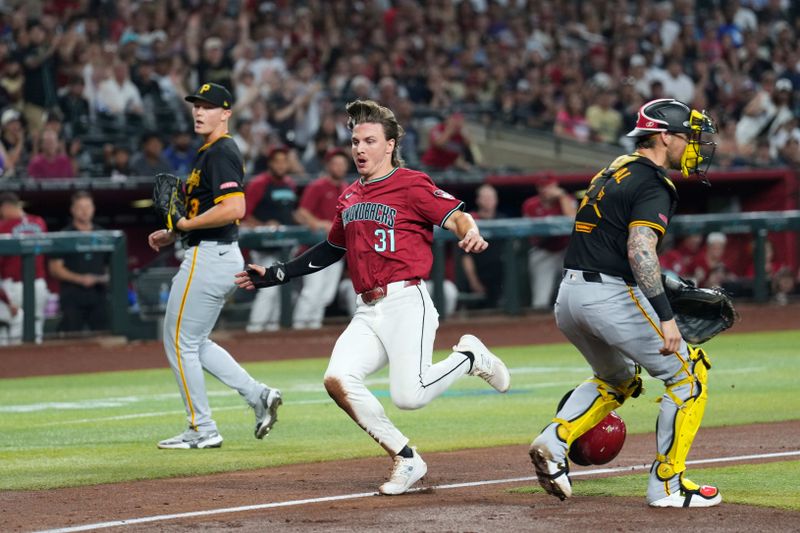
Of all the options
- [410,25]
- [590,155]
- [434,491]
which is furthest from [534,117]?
[434,491]

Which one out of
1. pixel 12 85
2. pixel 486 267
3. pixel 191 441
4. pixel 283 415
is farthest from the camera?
pixel 486 267

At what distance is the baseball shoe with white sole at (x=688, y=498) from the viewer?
6320 mm

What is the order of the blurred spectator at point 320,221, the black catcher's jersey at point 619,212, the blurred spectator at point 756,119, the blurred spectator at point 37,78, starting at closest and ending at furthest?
1. the black catcher's jersey at point 619,212
2. the blurred spectator at point 320,221
3. the blurred spectator at point 37,78
4. the blurred spectator at point 756,119

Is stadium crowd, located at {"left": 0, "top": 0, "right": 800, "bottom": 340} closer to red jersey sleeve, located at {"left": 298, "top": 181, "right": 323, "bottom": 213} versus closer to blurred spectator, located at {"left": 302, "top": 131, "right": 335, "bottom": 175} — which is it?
blurred spectator, located at {"left": 302, "top": 131, "right": 335, "bottom": 175}

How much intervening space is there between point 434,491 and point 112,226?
40.0ft

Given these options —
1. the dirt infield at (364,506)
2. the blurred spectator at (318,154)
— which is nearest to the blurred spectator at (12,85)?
the blurred spectator at (318,154)

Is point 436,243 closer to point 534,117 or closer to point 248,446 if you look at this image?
point 534,117

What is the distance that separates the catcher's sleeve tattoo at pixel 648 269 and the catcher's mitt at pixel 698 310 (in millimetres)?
485

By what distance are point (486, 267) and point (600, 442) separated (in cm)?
1133

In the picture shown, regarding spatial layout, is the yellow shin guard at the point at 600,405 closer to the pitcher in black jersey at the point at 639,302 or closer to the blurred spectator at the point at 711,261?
the pitcher in black jersey at the point at 639,302

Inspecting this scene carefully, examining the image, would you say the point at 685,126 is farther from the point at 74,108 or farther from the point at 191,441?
the point at 74,108

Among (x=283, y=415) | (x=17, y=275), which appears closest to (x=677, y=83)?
(x=17, y=275)

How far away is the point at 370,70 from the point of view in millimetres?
21812

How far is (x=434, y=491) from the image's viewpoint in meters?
6.98
